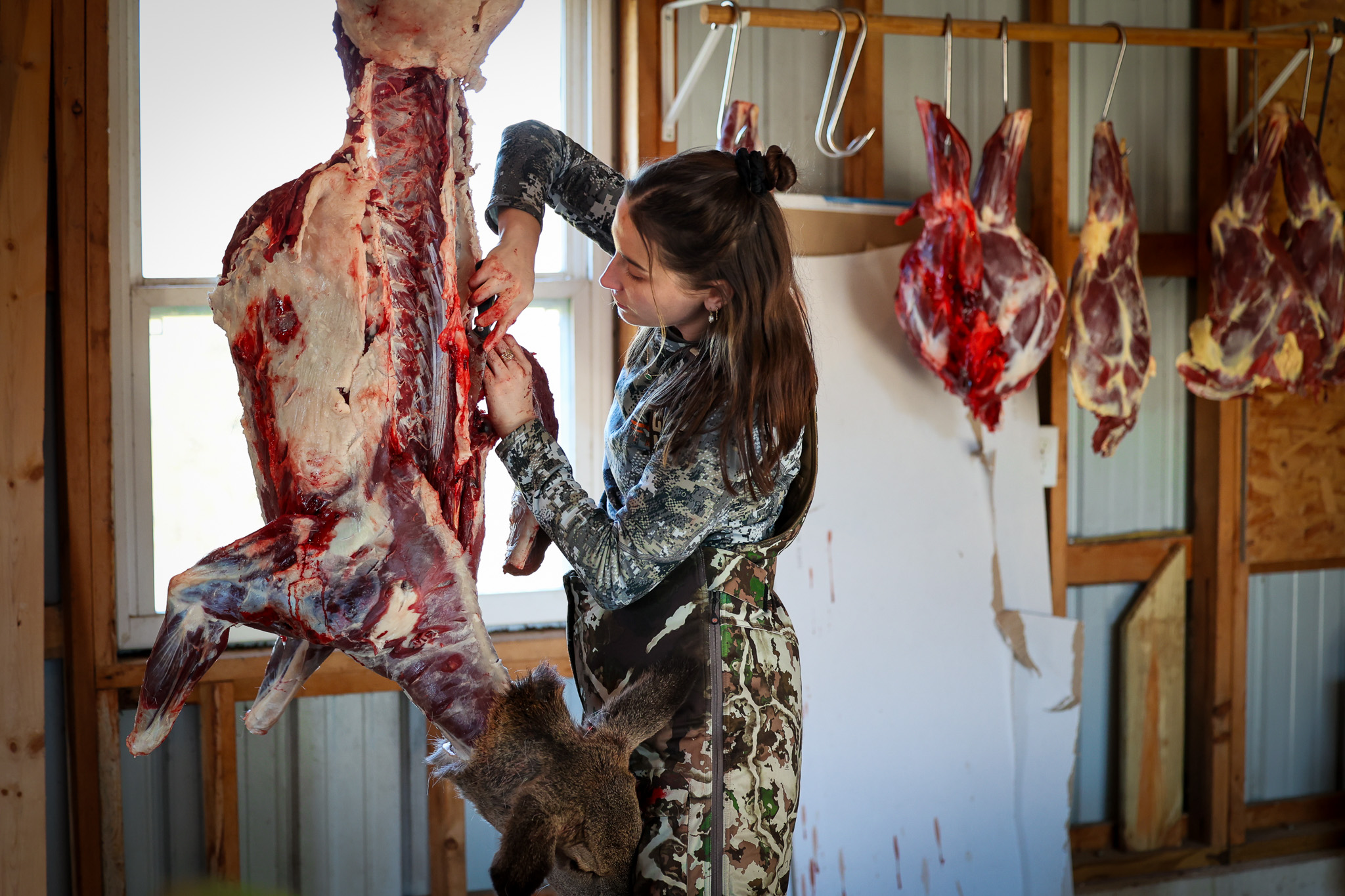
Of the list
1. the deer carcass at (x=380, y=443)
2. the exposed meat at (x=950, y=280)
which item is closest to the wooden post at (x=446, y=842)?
the deer carcass at (x=380, y=443)

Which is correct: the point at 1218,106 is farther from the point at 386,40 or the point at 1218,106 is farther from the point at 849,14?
the point at 386,40

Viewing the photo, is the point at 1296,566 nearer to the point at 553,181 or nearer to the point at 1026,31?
the point at 1026,31

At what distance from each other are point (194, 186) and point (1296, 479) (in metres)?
3.07

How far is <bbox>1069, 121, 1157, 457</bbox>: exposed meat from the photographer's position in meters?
2.41

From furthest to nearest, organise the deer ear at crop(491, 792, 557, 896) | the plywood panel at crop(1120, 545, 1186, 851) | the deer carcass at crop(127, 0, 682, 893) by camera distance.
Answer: the plywood panel at crop(1120, 545, 1186, 851)
the deer carcass at crop(127, 0, 682, 893)
the deer ear at crop(491, 792, 557, 896)

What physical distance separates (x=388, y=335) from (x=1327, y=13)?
9.80 ft

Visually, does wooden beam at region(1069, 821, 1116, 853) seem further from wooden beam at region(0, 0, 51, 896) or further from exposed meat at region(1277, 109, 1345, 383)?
wooden beam at region(0, 0, 51, 896)

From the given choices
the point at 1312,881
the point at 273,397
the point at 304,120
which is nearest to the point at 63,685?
the point at 304,120

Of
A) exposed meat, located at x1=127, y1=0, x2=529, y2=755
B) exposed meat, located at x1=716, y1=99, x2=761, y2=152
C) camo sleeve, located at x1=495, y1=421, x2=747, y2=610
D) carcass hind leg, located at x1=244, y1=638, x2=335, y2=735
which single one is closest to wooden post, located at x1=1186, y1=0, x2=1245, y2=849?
exposed meat, located at x1=716, y1=99, x2=761, y2=152

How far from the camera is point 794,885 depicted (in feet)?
7.84

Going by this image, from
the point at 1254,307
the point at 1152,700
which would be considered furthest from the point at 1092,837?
the point at 1254,307

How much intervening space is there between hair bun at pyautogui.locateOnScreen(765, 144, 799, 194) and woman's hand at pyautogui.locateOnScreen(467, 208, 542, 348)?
316 millimetres

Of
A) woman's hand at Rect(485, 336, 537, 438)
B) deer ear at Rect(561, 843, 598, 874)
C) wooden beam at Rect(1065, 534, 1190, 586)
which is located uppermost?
woman's hand at Rect(485, 336, 537, 438)

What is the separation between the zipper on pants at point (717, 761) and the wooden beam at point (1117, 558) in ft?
5.87
